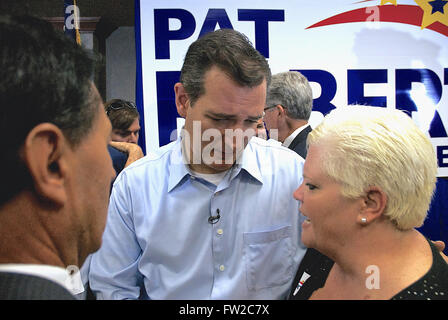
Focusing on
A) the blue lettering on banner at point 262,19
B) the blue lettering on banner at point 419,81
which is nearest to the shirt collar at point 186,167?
the blue lettering on banner at point 262,19

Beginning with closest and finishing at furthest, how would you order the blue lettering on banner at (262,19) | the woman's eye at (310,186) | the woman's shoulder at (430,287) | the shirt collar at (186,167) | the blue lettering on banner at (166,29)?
1. the woman's shoulder at (430,287)
2. the woman's eye at (310,186)
3. the shirt collar at (186,167)
4. the blue lettering on banner at (166,29)
5. the blue lettering on banner at (262,19)

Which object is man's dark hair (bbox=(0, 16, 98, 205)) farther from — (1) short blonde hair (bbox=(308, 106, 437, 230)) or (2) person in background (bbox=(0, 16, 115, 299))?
(1) short blonde hair (bbox=(308, 106, 437, 230))

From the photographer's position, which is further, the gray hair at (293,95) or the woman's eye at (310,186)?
the gray hair at (293,95)

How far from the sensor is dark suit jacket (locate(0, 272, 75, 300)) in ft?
1.23

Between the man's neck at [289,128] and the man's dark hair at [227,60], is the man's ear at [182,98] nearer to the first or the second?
the man's dark hair at [227,60]

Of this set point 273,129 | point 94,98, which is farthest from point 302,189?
point 273,129

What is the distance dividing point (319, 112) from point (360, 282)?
1.75 m

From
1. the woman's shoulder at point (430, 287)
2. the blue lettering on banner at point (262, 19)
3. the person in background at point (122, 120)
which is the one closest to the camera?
the woman's shoulder at point (430, 287)

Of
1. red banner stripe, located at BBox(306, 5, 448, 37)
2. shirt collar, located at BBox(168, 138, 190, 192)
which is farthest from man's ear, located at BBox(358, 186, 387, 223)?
red banner stripe, located at BBox(306, 5, 448, 37)

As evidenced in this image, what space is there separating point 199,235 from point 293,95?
119cm

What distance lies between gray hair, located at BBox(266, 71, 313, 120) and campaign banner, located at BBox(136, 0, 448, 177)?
1.32 ft

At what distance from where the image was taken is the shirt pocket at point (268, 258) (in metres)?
0.80

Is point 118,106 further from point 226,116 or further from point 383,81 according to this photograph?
point 383,81

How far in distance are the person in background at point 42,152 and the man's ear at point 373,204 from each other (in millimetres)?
502
